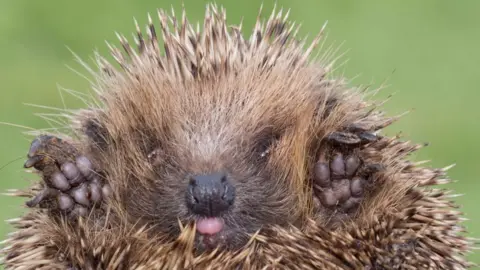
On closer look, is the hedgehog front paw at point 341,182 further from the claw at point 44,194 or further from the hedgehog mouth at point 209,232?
the claw at point 44,194

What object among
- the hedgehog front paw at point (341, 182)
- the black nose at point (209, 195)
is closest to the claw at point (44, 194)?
the black nose at point (209, 195)

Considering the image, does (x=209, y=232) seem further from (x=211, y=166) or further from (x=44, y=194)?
(x=44, y=194)

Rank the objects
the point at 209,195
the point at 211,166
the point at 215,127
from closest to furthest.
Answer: the point at 209,195 < the point at 211,166 < the point at 215,127

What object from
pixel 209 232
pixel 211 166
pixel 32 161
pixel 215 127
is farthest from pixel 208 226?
pixel 32 161

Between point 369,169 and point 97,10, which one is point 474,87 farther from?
point 369,169

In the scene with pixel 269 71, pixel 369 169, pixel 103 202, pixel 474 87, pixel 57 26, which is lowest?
pixel 103 202

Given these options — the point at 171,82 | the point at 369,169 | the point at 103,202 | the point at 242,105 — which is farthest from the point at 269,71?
the point at 103,202

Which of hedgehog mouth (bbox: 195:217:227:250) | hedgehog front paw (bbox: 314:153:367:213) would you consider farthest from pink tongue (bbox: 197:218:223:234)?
hedgehog front paw (bbox: 314:153:367:213)
